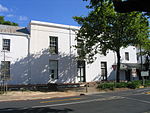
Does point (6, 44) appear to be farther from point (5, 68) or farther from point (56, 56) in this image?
point (56, 56)

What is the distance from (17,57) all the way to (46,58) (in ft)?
12.4

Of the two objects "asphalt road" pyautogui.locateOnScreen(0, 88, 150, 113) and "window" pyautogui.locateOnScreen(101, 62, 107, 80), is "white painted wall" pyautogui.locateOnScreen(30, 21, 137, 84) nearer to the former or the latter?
"window" pyautogui.locateOnScreen(101, 62, 107, 80)

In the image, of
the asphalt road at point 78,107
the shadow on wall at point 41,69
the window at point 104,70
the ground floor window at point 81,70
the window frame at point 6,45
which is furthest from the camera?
the window at point 104,70

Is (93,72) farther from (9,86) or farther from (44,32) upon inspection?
(9,86)

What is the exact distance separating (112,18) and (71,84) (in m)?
10.0

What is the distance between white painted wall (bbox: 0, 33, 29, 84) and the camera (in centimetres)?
1966

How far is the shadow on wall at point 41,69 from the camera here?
20000 mm

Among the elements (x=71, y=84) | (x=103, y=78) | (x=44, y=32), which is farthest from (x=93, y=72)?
(x=44, y=32)

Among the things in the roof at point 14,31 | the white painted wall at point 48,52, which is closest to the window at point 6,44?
the roof at point 14,31

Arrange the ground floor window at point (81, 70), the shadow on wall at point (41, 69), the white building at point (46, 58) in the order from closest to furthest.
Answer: the shadow on wall at point (41, 69) → the white building at point (46, 58) → the ground floor window at point (81, 70)

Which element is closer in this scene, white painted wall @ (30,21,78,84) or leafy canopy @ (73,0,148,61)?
leafy canopy @ (73,0,148,61)

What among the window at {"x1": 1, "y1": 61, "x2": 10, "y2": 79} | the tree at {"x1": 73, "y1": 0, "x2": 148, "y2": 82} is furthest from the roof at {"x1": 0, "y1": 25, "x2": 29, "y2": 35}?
the tree at {"x1": 73, "y1": 0, "x2": 148, "y2": 82}

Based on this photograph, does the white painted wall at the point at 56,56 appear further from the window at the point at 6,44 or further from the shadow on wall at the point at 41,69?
the window at the point at 6,44

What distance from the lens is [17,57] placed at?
66.2 feet
